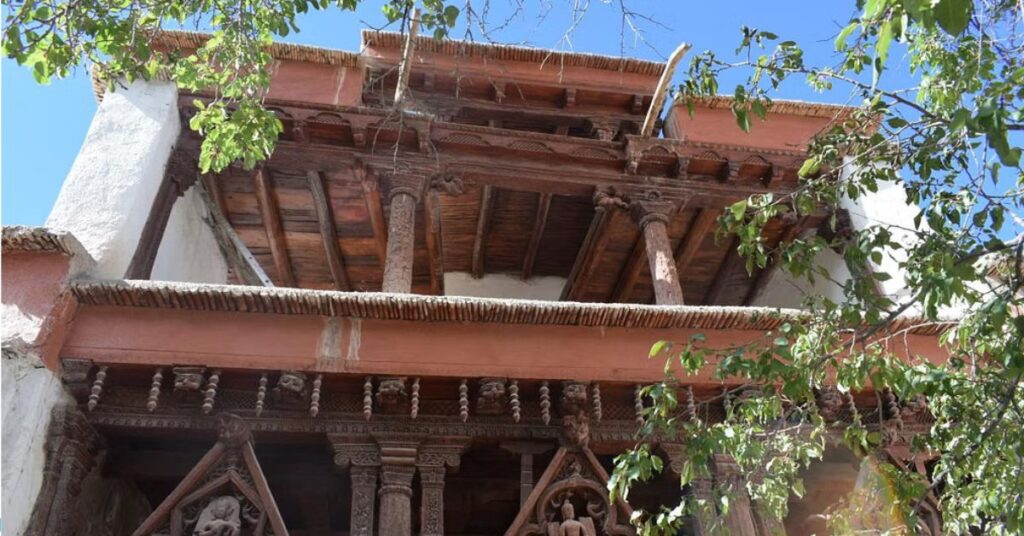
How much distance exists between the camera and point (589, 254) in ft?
25.3

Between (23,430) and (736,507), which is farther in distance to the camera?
(736,507)

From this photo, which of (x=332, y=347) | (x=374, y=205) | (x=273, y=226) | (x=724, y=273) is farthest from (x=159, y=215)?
(x=724, y=273)

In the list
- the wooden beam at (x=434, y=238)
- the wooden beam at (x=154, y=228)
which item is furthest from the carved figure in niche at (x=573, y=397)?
the wooden beam at (x=154, y=228)

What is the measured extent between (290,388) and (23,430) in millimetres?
1304

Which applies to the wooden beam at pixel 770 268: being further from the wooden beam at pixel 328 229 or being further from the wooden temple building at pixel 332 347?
the wooden beam at pixel 328 229

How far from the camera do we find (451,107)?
7578mm

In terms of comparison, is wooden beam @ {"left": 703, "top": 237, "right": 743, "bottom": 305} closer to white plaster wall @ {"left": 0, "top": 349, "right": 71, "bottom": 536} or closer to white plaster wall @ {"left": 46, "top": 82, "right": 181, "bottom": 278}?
white plaster wall @ {"left": 46, "top": 82, "right": 181, "bottom": 278}

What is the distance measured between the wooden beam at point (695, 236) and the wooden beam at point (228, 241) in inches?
148

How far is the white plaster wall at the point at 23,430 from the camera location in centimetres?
396

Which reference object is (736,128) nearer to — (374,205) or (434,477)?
(374,205)

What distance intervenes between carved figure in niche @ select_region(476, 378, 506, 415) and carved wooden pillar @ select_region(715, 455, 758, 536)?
127cm

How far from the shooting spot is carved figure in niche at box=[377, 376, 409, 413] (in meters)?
4.56

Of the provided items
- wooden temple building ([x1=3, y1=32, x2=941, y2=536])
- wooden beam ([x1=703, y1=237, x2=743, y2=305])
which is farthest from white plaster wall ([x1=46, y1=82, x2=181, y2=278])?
wooden beam ([x1=703, y1=237, x2=743, y2=305])

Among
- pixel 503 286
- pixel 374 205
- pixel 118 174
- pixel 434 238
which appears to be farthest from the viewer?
pixel 503 286
